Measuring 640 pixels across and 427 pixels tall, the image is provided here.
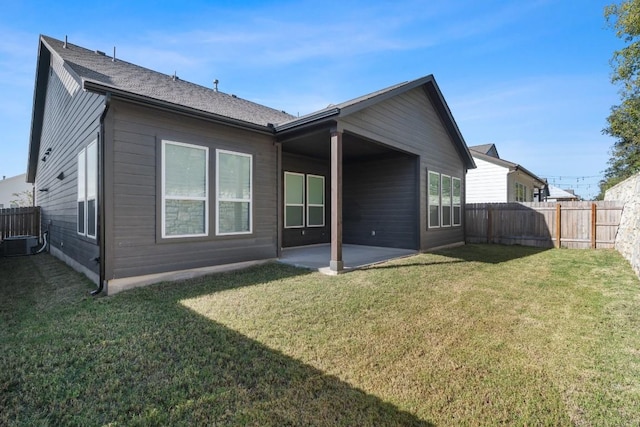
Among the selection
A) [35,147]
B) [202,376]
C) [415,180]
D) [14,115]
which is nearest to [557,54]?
[415,180]

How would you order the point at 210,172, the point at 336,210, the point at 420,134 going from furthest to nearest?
the point at 420,134 < the point at 336,210 < the point at 210,172

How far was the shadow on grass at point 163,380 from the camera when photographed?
1.93 meters

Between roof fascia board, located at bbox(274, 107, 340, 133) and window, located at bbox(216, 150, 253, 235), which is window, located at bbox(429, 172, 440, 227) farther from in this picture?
window, located at bbox(216, 150, 253, 235)

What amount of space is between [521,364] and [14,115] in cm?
2040

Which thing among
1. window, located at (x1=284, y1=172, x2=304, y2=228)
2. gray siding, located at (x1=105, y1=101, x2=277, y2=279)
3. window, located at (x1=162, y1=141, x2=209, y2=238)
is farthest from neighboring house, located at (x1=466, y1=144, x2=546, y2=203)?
window, located at (x1=162, y1=141, x2=209, y2=238)

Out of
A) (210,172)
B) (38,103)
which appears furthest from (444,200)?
(38,103)

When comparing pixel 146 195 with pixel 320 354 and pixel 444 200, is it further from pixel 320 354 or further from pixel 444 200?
pixel 444 200

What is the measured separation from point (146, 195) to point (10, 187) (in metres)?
37.3

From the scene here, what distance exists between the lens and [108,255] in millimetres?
4574

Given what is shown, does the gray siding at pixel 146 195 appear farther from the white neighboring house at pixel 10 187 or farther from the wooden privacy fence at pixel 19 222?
the white neighboring house at pixel 10 187

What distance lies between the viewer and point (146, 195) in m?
4.95

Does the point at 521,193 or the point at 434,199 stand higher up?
the point at 521,193

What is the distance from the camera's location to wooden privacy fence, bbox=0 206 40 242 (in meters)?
10.3

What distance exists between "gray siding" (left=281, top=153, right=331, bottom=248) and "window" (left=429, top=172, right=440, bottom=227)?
10.7 ft
